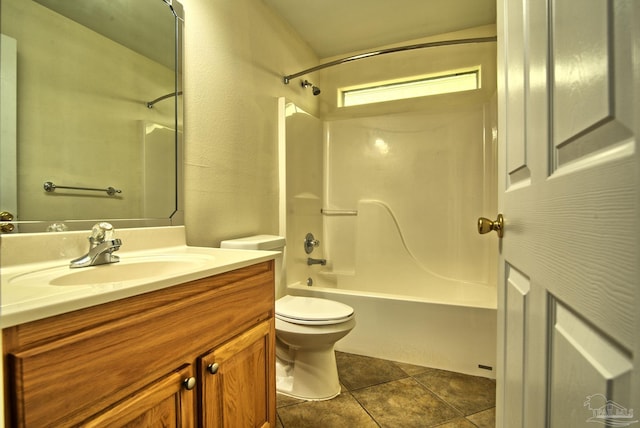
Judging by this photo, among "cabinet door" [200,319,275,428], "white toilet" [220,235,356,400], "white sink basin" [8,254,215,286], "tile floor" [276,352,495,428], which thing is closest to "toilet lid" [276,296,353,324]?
"white toilet" [220,235,356,400]

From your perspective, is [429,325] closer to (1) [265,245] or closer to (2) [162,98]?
(1) [265,245]

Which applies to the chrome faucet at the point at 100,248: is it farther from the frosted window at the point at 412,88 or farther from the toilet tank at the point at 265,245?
the frosted window at the point at 412,88

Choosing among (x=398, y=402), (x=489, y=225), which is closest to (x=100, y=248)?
(x=489, y=225)

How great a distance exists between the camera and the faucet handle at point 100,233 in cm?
94

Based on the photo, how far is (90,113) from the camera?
1044mm

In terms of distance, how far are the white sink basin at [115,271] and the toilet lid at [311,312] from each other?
2.02 ft

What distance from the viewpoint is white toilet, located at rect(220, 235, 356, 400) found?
1.47 meters

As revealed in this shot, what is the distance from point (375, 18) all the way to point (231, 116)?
4.86ft

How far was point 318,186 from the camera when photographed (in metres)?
2.76

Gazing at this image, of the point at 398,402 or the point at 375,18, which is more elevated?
the point at 375,18

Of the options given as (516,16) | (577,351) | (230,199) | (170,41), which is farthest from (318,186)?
(577,351)

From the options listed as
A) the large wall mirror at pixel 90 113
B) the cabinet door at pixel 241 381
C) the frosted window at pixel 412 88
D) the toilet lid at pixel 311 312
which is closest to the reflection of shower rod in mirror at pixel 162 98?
the large wall mirror at pixel 90 113

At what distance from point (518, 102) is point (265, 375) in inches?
46.5

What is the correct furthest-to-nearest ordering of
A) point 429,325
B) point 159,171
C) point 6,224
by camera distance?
point 429,325 → point 159,171 → point 6,224
